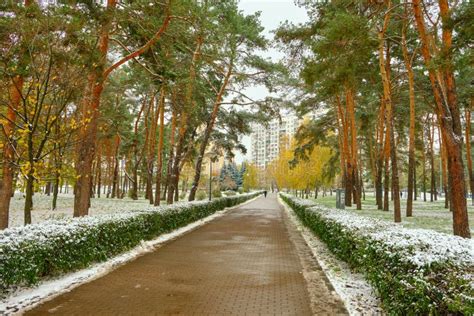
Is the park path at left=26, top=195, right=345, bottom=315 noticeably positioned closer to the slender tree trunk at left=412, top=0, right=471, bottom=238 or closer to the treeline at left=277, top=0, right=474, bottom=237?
the slender tree trunk at left=412, top=0, right=471, bottom=238

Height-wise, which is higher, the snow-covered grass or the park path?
the snow-covered grass

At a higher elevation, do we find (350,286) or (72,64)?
(72,64)

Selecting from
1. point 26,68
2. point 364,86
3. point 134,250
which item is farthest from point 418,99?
point 26,68

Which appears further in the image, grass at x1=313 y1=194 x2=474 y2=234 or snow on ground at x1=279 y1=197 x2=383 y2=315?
grass at x1=313 y1=194 x2=474 y2=234

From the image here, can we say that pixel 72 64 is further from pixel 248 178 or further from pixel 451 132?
pixel 248 178

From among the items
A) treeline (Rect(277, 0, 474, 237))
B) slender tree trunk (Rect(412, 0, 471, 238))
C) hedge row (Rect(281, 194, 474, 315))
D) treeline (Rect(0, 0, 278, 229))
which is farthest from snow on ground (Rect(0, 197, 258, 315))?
slender tree trunk (Rect(412, 0, 471, 238))

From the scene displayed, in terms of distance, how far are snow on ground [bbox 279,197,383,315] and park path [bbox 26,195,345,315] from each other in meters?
0.17

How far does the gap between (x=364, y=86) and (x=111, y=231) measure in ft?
52.6

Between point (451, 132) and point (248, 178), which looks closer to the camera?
point (451, 132)

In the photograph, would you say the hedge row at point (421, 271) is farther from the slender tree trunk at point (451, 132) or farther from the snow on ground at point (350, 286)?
the slender tree trunk at point (451, 132)

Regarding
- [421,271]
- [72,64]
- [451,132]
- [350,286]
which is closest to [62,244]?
[72,64]

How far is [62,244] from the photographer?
248 inches

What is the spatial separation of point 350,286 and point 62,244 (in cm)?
512

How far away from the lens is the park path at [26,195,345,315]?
4988 mm
